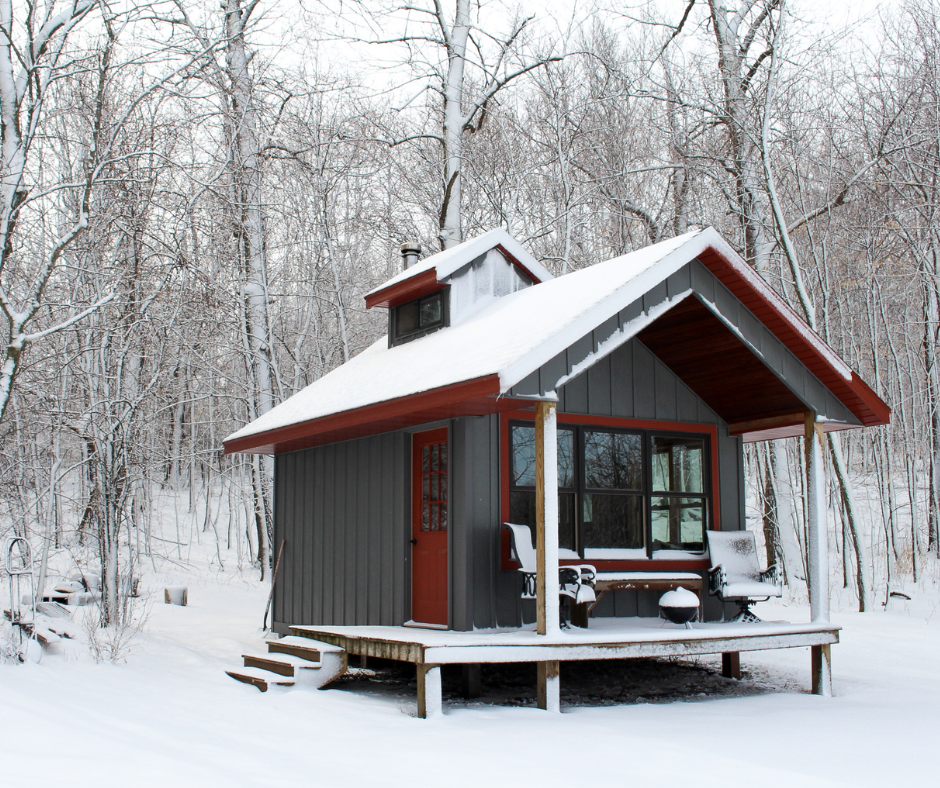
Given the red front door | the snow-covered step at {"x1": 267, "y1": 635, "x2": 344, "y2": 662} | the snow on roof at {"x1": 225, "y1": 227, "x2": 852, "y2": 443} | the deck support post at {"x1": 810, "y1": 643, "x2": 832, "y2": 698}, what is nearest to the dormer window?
the snow on roof at {"x1": 225, "y1": 227, "x2": 852, "y2": 443}

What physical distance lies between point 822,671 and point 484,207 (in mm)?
14232

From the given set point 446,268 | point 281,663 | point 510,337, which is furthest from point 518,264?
point 281,663

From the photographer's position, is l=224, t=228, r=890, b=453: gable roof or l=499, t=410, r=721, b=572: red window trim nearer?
l=224, t=228, r=890, b=453: gable roof

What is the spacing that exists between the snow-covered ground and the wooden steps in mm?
164

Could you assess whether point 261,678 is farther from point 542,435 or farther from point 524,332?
point 524,332

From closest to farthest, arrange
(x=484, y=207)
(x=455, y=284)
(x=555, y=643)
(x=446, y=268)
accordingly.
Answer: (x=555, y=643) → (x=446, y=268) → (x=455, y=284) → (x=484, y=207)

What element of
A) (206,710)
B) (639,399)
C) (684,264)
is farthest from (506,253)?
(206,710)

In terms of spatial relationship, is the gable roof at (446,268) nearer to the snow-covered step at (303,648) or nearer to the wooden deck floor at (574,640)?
the wooden deck floor at (574,640)

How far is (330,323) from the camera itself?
23.3 meters

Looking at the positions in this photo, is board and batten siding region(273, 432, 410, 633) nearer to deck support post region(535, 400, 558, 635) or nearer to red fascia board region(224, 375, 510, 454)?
red fascia board region(224, 375, 510, 454)

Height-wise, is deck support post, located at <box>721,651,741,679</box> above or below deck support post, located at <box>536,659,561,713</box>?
below

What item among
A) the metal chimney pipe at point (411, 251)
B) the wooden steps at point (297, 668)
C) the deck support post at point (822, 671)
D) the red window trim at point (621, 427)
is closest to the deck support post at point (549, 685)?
the red window trim at point (621, 427)

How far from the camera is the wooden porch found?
258 inches

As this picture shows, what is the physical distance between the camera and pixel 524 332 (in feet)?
23.8
